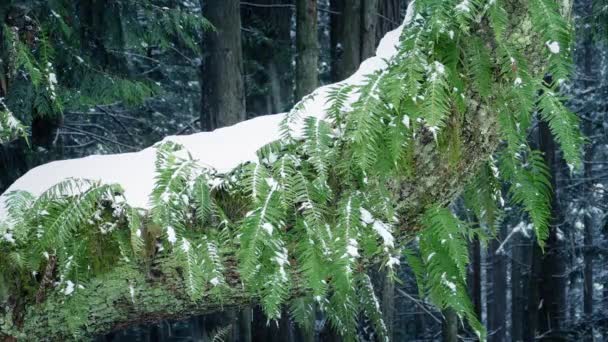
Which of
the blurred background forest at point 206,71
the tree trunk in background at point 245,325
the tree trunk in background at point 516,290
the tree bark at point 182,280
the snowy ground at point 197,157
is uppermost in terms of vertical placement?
the blurred background forest at point 206,71

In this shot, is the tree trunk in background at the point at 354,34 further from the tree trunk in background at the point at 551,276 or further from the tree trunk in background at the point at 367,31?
the tree trunk in background at the point at 551,276

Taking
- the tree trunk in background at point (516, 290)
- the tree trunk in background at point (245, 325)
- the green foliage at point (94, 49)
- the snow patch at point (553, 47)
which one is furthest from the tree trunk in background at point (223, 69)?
the tree trunk in background at point (516, 290)

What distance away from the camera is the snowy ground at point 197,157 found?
2.76 meters

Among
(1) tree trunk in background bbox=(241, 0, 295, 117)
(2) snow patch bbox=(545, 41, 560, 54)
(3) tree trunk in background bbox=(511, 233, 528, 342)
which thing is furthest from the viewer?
(3) tree trunk in background bbox=(511, 233, 528, 342)

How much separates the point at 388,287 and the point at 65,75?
5.48 m

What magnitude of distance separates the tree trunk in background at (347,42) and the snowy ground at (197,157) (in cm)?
634

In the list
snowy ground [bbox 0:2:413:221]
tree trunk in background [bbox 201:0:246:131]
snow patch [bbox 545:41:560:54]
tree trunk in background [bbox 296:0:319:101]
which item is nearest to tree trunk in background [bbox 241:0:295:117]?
tree trunk in background [bbox 201:0:246:131]

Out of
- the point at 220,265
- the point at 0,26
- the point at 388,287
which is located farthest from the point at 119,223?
the point at 388,287

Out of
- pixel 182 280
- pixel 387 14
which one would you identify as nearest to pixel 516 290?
pixel 387 14

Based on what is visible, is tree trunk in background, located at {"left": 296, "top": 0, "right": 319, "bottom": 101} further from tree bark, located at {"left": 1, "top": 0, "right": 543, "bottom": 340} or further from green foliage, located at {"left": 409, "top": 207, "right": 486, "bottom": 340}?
green foliage, located at {"left": 409, "top": 207, "right": 486, "bottom": 340}

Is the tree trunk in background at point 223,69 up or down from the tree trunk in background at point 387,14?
down

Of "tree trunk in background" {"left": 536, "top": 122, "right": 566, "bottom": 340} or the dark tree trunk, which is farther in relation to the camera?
the dark tree trunk

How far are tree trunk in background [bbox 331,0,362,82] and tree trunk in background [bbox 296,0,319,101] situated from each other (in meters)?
0.81

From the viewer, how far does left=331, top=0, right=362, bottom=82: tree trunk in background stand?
9305 millimetres
